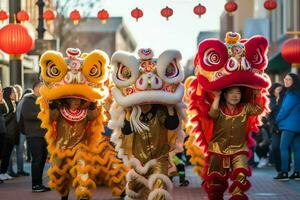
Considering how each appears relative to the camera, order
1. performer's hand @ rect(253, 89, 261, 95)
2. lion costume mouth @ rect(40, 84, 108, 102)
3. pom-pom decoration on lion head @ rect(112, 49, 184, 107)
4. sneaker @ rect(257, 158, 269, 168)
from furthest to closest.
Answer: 1. sneaker @ rect(257, 158, 269, 168)
2. lion costume mouth @ rect(40, 84, 108, 102)
3. performer's hand @ rect(253, 89, 261, 95)
4. pom-pom decoration on lion head @ rect(112, 49, 184, 107)

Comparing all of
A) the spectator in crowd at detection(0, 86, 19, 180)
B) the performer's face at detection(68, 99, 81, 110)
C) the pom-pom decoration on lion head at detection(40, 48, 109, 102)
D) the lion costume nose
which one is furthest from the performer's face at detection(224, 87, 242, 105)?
the spectator in crowd at detection(0, 86, 19, 180)

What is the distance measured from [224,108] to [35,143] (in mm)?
4292

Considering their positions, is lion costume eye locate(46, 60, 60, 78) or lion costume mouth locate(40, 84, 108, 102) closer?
lion costume mouth locate(40, 84, 108, 102)

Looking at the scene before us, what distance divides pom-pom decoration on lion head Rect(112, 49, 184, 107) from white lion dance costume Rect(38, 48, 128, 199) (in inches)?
37.7

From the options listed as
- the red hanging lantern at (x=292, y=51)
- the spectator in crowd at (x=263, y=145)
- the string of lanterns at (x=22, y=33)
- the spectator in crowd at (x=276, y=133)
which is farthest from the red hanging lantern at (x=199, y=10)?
the spectator in crowd at (x=263, y=145)

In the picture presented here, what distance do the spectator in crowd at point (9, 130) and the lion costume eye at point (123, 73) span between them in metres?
6.19

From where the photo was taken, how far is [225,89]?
10297mm

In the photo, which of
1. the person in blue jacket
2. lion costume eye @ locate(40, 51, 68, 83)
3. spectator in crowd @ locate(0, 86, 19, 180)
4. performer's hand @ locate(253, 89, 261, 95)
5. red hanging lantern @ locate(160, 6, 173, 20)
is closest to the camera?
performer's hand @ locate(253, 89, 261, 95)

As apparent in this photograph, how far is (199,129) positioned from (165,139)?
71 centimetres

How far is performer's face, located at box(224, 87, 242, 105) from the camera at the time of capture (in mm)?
10188

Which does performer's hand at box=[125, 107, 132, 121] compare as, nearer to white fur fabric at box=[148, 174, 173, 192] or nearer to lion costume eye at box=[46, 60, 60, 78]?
white fur fabric at box=[148, 174, 173, 192]

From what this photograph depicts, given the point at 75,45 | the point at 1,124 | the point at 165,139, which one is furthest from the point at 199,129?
the point at 75,45

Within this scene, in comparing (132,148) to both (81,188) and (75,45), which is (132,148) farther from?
(75,45)

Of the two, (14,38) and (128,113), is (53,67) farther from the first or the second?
(14,38)
